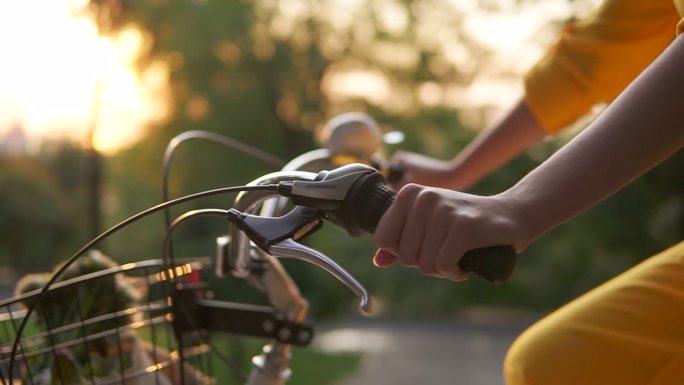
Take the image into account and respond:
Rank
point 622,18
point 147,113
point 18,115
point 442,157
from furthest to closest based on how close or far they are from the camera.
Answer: point 147,113
point 18,115
point 442,157
point 622,18

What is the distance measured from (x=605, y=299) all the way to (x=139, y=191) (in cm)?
1542

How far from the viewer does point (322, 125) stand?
560 inches

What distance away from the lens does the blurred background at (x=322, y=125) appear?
410 inches

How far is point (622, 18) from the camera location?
1.60m

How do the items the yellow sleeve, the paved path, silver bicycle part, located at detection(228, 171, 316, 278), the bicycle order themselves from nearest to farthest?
silver bicycle part, located at detection(228, 171, 316, 278), the bicycle, the yellow sleeve, the paved path

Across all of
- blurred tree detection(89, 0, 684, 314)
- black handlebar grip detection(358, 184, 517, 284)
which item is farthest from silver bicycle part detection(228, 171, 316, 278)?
blurred tree detection(89, 0, 684, 314)

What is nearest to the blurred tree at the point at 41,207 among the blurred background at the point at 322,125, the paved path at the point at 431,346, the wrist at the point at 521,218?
the blurred background at the point at 322,125

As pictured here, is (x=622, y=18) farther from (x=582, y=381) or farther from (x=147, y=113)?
(x=147, y=113)

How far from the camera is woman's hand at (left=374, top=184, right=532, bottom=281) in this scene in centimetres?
85

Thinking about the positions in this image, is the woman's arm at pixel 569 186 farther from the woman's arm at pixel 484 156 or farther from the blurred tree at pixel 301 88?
the blurred tree at pixel 301 88

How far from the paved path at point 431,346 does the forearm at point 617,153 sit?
21.0 feet

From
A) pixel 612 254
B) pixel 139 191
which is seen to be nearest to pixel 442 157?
pixel 612 254

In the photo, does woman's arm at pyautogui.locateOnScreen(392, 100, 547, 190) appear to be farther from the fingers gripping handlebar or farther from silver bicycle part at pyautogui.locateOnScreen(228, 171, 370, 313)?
the fingers gripping handlebar

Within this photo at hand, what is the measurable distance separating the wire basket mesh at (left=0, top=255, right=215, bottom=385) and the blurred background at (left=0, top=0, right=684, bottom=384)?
→ 7909 mm
